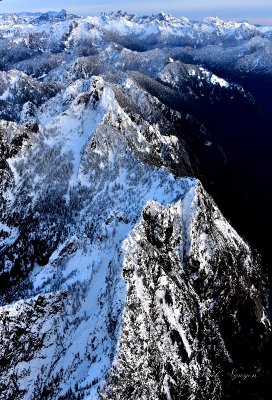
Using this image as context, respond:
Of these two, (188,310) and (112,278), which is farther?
(188,310)

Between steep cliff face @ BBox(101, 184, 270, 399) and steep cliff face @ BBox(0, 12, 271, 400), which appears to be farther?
steep cliff face @ BBox(101, 184, 270, 399)

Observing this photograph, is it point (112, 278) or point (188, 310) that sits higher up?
point (112, 278)

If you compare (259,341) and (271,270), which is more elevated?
(259,341)

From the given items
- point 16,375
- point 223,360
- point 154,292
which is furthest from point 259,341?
point 16,375

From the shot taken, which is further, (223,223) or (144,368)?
(223,223)

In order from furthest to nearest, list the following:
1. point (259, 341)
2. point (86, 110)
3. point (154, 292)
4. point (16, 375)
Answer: point (86, 110)
point (259, 341)
point (154, 292)
point (16, 375)

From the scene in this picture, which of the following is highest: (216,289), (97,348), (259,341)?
(97,348)

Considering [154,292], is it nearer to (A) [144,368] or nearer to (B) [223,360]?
(A) [144,368]

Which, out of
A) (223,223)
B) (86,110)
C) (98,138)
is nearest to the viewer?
(223,223)
